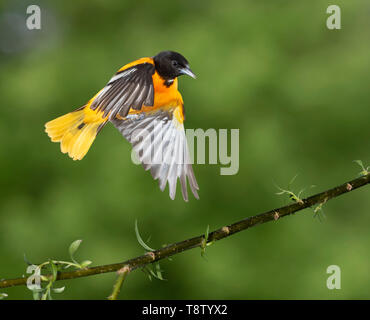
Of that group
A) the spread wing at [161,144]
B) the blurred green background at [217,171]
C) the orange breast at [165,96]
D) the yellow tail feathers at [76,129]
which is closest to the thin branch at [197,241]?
the spread wing at [161,144]

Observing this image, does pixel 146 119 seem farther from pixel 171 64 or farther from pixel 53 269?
pixel 53 269

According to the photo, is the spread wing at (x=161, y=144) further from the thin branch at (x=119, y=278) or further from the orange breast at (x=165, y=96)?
the thin branch at (x=119, y=278)

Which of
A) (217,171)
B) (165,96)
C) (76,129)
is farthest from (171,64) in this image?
(217,171)

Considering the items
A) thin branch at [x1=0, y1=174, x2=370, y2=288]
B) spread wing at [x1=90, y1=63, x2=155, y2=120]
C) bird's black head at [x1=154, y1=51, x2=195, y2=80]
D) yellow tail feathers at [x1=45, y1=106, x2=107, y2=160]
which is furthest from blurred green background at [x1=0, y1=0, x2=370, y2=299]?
thin branch at [x1=0, y1=174, x2=370, y2=288]

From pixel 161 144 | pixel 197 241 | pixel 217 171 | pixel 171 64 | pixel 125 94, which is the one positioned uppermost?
pixel 171 64

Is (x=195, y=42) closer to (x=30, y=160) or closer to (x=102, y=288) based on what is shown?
(x=30, y=160)

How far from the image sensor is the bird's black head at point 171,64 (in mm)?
1697

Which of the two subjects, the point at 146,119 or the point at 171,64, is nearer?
the point at 171,64

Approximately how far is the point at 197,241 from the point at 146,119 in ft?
2.94

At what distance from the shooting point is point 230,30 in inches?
295

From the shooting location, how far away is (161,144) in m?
1.95

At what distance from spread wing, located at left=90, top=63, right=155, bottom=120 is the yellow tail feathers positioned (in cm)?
14

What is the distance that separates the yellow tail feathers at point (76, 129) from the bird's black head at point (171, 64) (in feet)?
0.85
